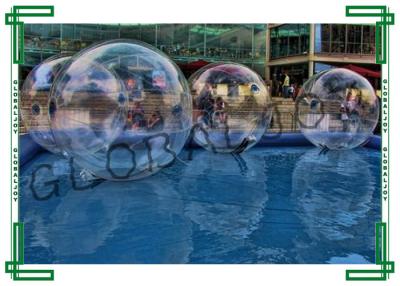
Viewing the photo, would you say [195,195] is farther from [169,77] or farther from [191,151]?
[191,151]

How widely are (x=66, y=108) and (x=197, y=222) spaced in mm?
2052

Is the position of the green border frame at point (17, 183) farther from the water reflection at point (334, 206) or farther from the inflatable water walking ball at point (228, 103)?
the inflatable water walking ball at point (228, 103)

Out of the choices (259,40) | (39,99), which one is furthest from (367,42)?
(39,99)

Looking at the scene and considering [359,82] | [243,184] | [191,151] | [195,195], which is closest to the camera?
[195,195]

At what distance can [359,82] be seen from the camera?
9.09 meters

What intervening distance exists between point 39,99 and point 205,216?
13.6 feet

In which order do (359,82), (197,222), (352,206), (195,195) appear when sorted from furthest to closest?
(359,82)
(195,195)
(352,206)
(197,222)

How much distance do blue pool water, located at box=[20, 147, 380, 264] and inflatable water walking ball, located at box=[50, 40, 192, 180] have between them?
713mm

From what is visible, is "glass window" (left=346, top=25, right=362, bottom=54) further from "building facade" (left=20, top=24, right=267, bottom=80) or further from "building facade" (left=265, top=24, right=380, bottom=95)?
"building facade" (left=20, top=24, right=267, bottom=80)

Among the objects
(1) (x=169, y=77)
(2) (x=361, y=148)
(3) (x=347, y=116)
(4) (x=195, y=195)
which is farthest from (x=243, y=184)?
(2) (x=361, y=148)

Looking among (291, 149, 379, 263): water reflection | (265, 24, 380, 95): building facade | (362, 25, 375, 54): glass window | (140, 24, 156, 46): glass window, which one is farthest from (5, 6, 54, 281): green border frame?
(362, 25, 375, 54): glass window

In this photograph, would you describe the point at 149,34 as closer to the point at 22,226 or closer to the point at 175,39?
the point at 175,39

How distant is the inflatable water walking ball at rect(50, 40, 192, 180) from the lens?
529cm

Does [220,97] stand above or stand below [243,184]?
above
